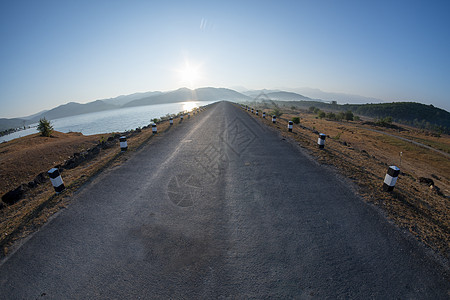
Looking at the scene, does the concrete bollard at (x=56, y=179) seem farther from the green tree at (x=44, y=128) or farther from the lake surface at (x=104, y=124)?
the lake surface at (x=104, y=124)

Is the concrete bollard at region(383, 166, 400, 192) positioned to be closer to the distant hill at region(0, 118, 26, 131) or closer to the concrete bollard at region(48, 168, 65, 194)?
the concrete bollard at region(48, 168, 65, 194)

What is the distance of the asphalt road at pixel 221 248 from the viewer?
2506 mm

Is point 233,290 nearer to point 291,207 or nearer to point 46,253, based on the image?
point 291,207

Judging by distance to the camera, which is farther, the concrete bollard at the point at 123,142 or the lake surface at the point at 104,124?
the lake surface at the point at 104,124

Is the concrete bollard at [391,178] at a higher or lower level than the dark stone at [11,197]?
higher

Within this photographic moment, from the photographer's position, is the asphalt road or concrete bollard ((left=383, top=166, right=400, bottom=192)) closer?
the asphalt road

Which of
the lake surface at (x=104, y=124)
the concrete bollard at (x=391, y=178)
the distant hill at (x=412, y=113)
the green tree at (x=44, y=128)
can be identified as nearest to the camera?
the concrete bollard at (x=391, y=178)

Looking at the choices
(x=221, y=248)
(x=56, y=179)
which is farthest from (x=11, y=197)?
(x=221, y=248)

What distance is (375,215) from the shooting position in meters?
3.97

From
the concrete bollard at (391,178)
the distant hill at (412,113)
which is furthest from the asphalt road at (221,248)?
the distant hill at (412,113)

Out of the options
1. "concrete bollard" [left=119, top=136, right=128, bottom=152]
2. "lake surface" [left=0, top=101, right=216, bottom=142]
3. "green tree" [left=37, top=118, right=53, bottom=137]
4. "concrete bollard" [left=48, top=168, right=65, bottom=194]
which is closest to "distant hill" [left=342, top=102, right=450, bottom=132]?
"lake surface" [left=0, top=101, right=216, bottom=142]

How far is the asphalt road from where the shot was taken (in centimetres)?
251

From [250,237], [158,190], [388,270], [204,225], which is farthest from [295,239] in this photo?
[158,190]

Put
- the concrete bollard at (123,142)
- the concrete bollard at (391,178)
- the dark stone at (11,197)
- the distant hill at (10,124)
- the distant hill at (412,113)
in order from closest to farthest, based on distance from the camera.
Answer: the concrete bollard at (391,178) < the dark stone at (11,197) < the concrete bollard at (123,142) < the distant hill at (10,124) < the distant hill at (412,113)
